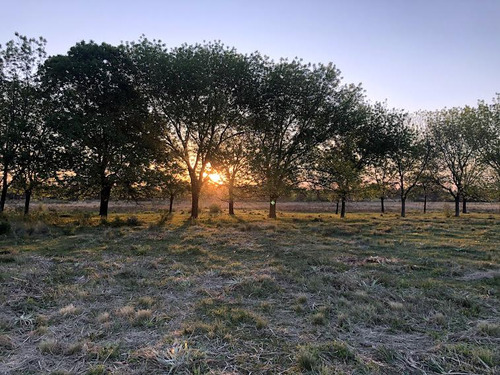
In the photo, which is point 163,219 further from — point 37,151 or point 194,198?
point 37,151

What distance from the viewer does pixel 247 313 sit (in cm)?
656

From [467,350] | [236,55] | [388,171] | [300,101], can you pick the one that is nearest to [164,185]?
[236,55]

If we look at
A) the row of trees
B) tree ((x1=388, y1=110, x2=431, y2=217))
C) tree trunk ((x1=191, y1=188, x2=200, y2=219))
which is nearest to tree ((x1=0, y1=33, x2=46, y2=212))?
the row of trees

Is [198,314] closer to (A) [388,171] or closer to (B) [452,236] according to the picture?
(B) [452,236]

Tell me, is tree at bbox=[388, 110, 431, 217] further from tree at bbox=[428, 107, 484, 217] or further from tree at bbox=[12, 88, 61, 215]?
tree at bbox=[12, 88, 61, 215]

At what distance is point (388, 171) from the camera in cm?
4275

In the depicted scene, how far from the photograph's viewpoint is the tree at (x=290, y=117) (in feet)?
90.4

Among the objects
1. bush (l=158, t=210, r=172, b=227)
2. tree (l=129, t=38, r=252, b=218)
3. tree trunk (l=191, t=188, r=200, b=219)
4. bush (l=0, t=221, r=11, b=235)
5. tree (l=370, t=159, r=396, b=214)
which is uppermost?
tree (l=129, t=38, r=252, b=218)

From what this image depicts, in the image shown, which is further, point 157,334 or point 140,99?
point 140,99

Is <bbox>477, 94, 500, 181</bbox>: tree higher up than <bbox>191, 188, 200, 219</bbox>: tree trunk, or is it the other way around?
<bbox>477, 94, 500, 181</bbox>: tree

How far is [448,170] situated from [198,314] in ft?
149

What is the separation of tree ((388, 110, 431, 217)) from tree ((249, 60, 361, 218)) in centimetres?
1146

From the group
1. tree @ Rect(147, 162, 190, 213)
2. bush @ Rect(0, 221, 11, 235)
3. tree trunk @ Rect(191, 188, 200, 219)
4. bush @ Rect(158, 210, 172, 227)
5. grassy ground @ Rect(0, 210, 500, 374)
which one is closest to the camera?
grassy ground @ Rect(0, 210, 500, 374)

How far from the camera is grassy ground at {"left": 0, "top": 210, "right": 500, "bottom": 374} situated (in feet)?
15.4
